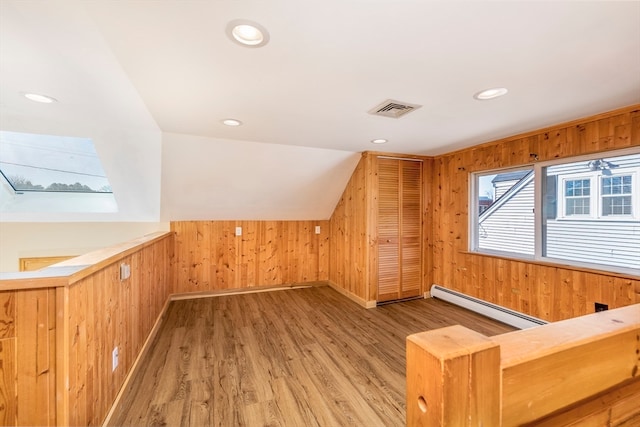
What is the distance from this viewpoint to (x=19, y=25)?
4.18 ft

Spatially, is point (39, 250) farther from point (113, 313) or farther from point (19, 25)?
point (19, 25)

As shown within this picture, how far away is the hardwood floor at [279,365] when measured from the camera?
1.67 metres

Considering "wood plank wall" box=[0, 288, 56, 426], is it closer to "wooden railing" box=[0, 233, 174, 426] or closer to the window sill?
"wooden railing" box=[0, 233, 174, 426]

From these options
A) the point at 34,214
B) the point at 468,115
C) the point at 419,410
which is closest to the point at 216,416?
the point at 419,410

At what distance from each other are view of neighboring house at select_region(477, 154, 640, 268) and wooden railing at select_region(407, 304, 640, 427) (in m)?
2.17

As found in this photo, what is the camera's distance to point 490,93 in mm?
1866

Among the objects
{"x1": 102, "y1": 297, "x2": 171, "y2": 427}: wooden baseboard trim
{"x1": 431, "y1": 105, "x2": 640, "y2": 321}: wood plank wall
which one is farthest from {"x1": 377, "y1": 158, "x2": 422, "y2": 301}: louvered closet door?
{"x1": 102, "y1": 297, "x2": 171, "y2": 427}: wooden baseboard trim

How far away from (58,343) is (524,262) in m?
3.81

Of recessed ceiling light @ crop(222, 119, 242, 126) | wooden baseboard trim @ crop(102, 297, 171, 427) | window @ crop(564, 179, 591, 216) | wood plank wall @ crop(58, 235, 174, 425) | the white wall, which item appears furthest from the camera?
the white wall

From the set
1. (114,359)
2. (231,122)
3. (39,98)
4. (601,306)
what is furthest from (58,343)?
(601,306)

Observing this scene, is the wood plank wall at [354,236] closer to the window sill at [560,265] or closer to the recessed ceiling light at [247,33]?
the window sill at [560,265]

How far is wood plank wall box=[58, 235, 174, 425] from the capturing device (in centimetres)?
112

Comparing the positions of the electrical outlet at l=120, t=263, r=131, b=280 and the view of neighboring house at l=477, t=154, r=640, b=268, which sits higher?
the view of neighboring house at l=477, t=154, r=640, b=268

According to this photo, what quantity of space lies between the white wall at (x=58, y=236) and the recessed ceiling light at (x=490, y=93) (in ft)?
13.3
